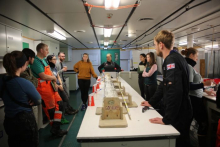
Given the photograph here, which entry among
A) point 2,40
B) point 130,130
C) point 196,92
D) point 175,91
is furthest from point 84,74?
point 175,91

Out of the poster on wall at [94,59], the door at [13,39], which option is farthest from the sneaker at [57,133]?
the poster on wall at [94,59]

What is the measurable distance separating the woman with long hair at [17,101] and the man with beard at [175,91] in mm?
1248

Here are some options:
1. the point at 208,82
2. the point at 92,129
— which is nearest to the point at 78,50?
the point at 208,82

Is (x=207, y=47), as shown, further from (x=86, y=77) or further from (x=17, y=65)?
(x=17, y=65)

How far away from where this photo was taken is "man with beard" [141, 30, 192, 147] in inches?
46.8

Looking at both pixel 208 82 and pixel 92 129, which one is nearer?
pixel 92 129

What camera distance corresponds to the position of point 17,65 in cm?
137

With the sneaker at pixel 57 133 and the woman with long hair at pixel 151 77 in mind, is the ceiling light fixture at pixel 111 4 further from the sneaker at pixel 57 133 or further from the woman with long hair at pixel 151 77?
the sneaker at pixel 57 133

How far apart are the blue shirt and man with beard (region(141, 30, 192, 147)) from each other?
1.24 m

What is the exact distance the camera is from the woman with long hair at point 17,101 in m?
1.34

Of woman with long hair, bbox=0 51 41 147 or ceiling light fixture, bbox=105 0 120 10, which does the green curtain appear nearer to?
ceiling light fixture, bbox=105 0 120 10

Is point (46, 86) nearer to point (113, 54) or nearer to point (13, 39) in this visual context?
point (13, 39)

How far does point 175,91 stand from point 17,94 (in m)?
1.46

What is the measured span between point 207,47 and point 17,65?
9.37 m
